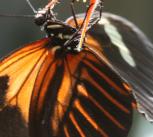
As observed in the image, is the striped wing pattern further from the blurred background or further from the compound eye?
the blurred background

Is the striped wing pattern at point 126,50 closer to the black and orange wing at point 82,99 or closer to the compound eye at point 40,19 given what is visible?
the black and orange wing at point 82,99

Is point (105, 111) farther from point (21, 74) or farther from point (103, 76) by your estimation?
point (21, 74)

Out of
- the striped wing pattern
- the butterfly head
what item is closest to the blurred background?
the striped wing pattern

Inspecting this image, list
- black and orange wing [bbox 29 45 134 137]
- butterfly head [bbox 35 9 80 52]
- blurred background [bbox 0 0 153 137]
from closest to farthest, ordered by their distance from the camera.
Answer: butterfly head [bbox 35 9 80 52], black and orange wing [bbox 29 45 134 137], blurred background [bbox 0 0 153 137]

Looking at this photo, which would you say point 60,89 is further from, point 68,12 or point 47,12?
point 68,12

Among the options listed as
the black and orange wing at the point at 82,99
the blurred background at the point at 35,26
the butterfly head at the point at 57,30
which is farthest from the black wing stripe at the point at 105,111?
the blurred background at the point at 35,26

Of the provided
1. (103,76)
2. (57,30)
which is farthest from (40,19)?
(103,76)
